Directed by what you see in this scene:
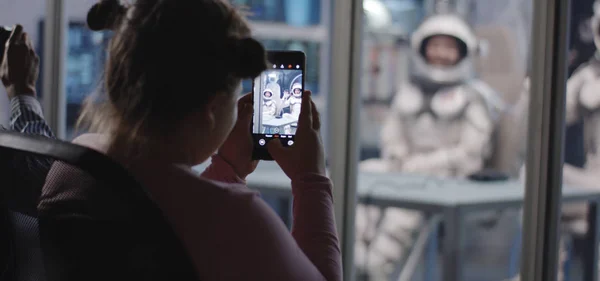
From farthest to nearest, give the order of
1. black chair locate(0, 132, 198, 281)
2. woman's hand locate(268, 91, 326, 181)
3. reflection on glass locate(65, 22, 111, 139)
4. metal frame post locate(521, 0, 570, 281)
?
reflection on glass locate(65, 22, 111, 139) < metal frame post locate(521, 0, 570, 281) < woman's hand locate(268, 91, 326, 181) < black chair locate(0, 132, 198, 281)

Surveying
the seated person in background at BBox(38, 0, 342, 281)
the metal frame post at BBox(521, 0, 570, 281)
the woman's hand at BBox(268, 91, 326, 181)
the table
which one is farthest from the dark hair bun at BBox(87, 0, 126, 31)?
the table

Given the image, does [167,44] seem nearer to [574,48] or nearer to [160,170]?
[160,170]

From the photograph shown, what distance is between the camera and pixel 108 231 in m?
0.61

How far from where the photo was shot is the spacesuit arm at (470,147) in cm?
266

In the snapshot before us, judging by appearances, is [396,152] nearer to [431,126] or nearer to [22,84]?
[431,126]

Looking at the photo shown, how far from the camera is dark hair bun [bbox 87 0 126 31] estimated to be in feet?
2.57

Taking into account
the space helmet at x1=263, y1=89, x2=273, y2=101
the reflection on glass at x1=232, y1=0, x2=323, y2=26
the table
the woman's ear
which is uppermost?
the reflection on glass at x1=232, y1=0, x2=323, y2=26

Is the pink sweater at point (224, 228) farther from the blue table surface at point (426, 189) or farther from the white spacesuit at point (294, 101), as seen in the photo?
the blue table surface at point (426, 189)

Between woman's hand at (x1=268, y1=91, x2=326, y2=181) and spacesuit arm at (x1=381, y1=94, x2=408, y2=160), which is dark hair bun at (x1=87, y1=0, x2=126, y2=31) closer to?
woman's hand at (x1=268, y1=91, x2=326, y2=181)

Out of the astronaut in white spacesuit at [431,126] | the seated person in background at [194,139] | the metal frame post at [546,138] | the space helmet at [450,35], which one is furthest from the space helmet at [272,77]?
the space helmet at [450,35]

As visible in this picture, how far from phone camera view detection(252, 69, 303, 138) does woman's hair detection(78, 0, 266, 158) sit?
0.90ft

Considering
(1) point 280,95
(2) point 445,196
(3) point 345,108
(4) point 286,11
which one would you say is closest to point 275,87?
(1) point 280,95

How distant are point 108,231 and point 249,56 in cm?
23

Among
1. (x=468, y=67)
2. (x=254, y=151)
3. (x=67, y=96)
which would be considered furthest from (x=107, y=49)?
(x=67, y=96)
